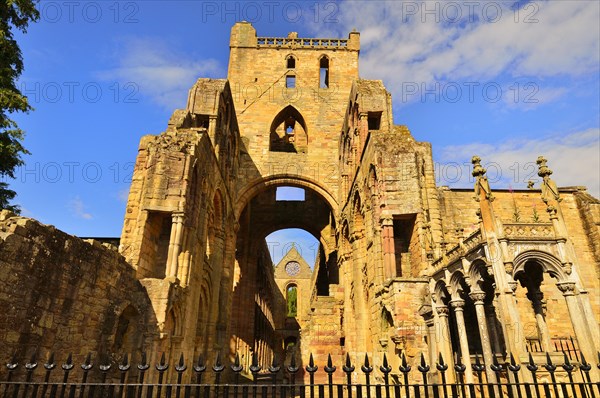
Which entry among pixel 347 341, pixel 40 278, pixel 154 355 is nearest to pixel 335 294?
pixel 347 341

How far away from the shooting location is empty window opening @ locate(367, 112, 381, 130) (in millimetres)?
16931

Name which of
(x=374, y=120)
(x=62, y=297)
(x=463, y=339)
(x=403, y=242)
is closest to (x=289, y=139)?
(x=374, y=120)

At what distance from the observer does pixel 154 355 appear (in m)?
9.38

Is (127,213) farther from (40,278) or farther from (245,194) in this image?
(245,194)

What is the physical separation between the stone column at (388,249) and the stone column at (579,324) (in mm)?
4831

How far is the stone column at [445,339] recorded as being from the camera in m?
9.58

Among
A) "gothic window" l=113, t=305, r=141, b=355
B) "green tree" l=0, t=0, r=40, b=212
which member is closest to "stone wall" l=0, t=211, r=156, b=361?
"gothic window" l=113, t=305, r=141, b=355

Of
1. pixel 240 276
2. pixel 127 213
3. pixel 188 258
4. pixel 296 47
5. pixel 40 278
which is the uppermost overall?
pixel 296 47

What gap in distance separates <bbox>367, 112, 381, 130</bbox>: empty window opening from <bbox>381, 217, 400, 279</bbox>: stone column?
5769 millimetres

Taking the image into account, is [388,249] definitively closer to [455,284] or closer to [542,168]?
[455,284]

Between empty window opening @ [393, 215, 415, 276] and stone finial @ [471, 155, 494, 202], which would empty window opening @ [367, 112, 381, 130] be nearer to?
empty window opening @ [393, 215, 415, 276]

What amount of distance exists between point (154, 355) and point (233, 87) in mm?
18037

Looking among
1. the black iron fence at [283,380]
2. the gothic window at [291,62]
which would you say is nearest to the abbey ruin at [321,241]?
the gothic window at [291,62]

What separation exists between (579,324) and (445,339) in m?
3.00
